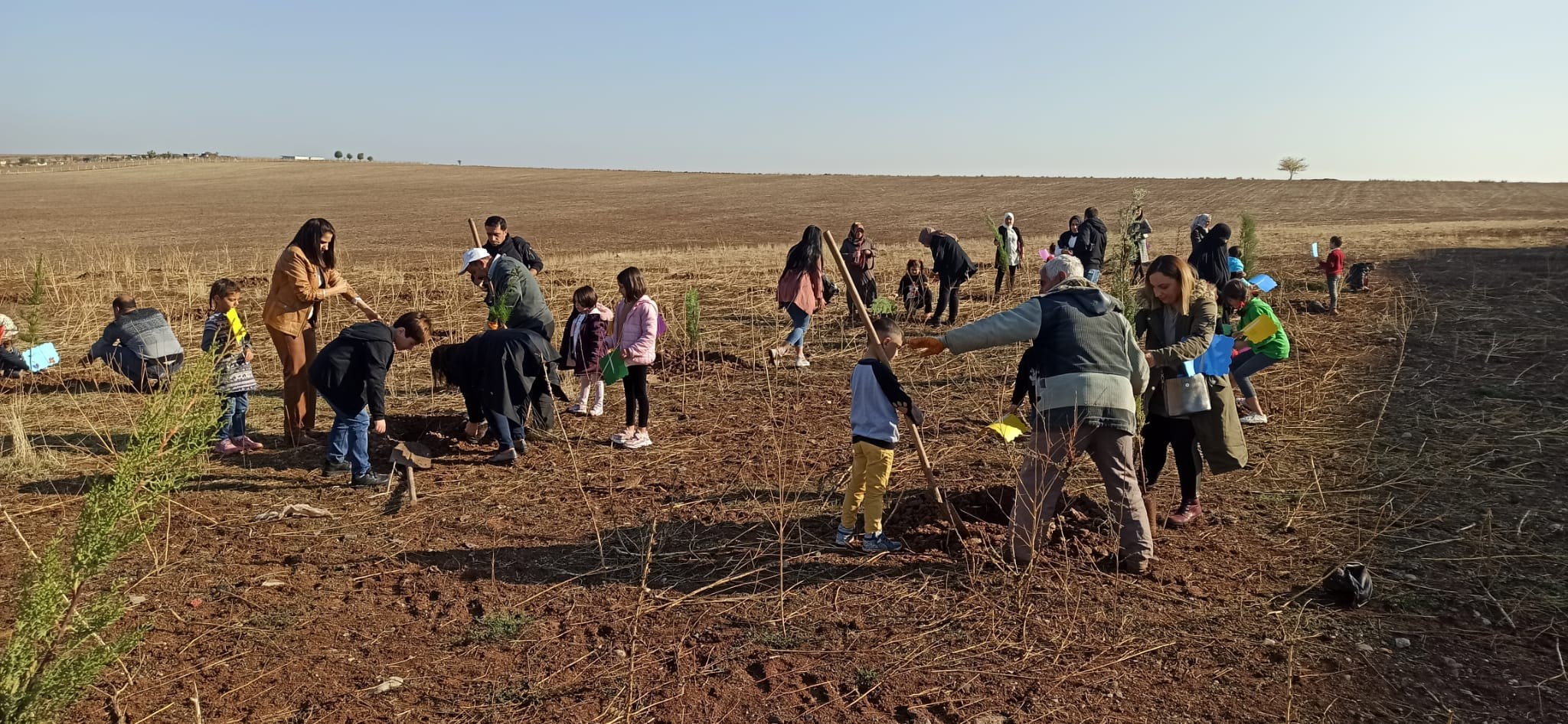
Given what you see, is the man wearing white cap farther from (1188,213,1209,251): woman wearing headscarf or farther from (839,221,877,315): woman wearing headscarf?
(1188,213,1209,251): woman wearing headscarf

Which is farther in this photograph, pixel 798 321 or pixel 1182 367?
pixel 798 321

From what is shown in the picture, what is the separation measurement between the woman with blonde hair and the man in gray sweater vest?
2.04ft

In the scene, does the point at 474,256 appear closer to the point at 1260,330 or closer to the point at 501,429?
the point at 501,429

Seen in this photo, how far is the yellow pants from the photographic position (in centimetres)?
484

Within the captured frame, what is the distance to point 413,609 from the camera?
4445 mm

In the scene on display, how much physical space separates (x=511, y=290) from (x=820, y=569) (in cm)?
348

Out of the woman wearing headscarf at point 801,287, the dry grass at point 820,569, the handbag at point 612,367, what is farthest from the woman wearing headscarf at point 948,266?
the handbag at point 612,367

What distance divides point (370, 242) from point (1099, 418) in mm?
29902

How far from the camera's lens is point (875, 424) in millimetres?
4820

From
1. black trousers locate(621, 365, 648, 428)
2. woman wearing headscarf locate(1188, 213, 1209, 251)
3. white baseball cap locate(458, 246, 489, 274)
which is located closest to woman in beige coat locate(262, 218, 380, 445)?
white baseball cap locate(458, 246, 489, 274)

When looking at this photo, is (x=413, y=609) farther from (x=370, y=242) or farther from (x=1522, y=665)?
(x=370, y=242)

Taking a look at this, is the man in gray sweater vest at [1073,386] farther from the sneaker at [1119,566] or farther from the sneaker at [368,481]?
the sneaker at [368,481]

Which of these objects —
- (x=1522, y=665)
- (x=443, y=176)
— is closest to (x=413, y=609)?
(x=1522, y=665)

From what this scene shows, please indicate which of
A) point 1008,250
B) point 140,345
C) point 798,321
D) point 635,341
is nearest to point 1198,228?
point 1008,250
